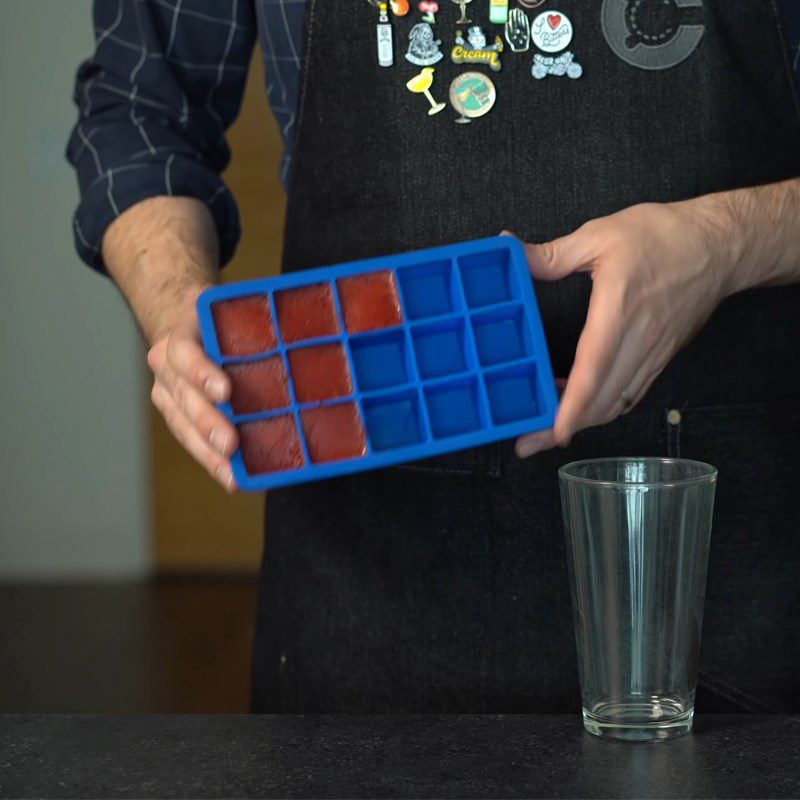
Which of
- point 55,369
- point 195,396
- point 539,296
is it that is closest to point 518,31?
point 539,296

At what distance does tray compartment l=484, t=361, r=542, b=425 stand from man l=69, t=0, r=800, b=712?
0.24 metres

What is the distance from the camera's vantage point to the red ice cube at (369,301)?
641mm

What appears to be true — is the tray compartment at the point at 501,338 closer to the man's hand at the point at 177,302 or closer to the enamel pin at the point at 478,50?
the man's hand at the point at 177,302

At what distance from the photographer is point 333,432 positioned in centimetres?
66

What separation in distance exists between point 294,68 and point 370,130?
13 cm

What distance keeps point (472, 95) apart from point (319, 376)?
13.7 inches

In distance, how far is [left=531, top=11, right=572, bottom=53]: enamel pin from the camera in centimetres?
88

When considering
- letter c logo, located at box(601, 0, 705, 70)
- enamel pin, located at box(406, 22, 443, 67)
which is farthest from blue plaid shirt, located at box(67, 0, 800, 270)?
letter c logo, located at box(601, 0, 705, 70)

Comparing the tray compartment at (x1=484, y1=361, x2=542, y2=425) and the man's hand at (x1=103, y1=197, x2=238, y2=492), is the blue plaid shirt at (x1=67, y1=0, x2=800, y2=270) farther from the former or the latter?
the tray compartment at (x1=484, y1=361, x2=542, y2=425)

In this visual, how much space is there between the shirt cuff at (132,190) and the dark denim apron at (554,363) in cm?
10

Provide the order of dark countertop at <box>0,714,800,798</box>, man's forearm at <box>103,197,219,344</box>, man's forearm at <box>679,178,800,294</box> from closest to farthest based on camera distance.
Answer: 1. dark countertop at <box>0,714,800,798</box>
2. man's forearm at <box>679,178,800,294</box>
3. man's forearm at <box>103,197,219,344</box>

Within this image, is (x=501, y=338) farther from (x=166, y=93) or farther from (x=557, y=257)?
(x=166, y=93)

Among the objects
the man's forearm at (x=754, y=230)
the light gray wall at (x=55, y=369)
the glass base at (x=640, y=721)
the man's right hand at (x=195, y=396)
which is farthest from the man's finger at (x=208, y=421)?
the light gray wall at (x=55, y=369)

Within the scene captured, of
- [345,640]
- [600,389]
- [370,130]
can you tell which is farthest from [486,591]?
[370,130]
